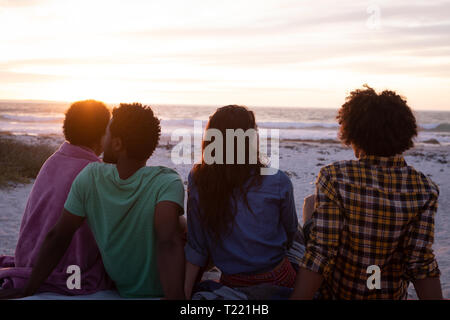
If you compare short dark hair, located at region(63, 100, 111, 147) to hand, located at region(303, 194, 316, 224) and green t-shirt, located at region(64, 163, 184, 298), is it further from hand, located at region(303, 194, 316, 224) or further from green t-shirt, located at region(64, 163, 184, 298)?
hand, located at region(303, 194, 316, 224)

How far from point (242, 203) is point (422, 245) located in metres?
0.91

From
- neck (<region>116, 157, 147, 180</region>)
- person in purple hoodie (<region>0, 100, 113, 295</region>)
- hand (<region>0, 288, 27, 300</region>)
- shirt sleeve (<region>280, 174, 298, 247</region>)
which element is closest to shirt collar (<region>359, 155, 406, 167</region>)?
shirt sleeve (<region>280, 174, 298, 247</region>)

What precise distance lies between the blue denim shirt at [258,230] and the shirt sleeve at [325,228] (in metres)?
0.30

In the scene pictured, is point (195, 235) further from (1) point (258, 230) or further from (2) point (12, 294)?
(2) point (12, 294)

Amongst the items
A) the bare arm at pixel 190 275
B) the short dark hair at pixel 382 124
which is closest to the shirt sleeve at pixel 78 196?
the bare arm at pixel 190 275

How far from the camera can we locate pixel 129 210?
2.54 metres

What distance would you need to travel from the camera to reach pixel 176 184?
247 centimetres

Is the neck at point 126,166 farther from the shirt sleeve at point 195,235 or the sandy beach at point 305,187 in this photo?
the sandy beach at point 305,187

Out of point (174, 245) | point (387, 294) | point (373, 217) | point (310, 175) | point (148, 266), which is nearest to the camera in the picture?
point (373, 217)

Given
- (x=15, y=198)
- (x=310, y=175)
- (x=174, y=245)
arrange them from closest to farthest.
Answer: (x=174, y=245) → (x=15, y=198) → (x=310, y=175)

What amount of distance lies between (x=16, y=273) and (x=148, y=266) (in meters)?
0.83
